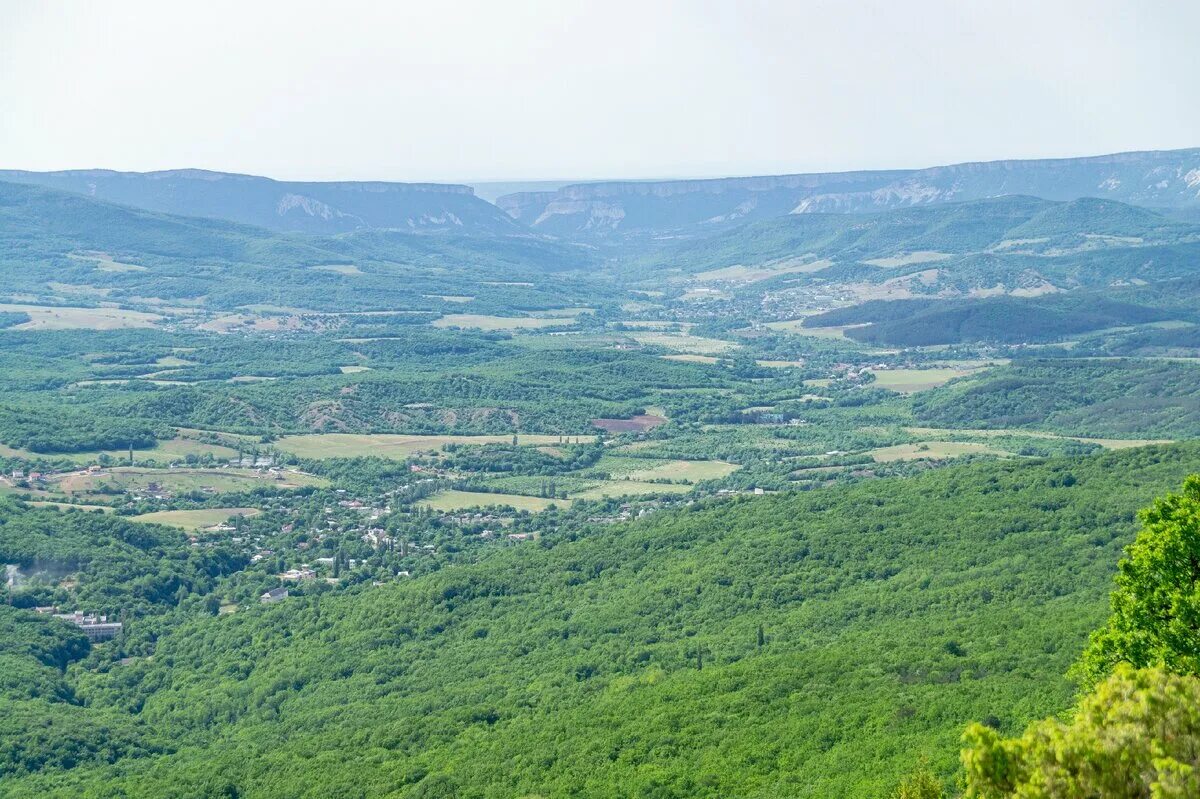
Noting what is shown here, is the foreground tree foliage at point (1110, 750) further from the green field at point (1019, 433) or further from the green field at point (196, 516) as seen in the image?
the green field at point (1019, 433)

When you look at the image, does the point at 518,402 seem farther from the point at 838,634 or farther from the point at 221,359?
the point at 838,634

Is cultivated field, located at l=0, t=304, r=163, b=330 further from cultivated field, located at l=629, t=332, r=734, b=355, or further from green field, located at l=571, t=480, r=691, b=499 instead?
green field, located at l=571, t=480, r=691, b=499

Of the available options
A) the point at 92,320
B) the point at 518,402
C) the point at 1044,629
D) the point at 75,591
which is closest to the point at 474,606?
the point at 75,591

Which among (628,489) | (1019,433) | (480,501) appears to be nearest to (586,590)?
(480,501)

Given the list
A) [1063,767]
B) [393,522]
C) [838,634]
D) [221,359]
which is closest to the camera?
[1063,767]

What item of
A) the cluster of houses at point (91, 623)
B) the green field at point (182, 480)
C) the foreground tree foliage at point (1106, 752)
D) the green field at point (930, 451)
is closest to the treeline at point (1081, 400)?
the green field at point (930, 451)

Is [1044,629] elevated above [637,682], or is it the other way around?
[1044,629]
